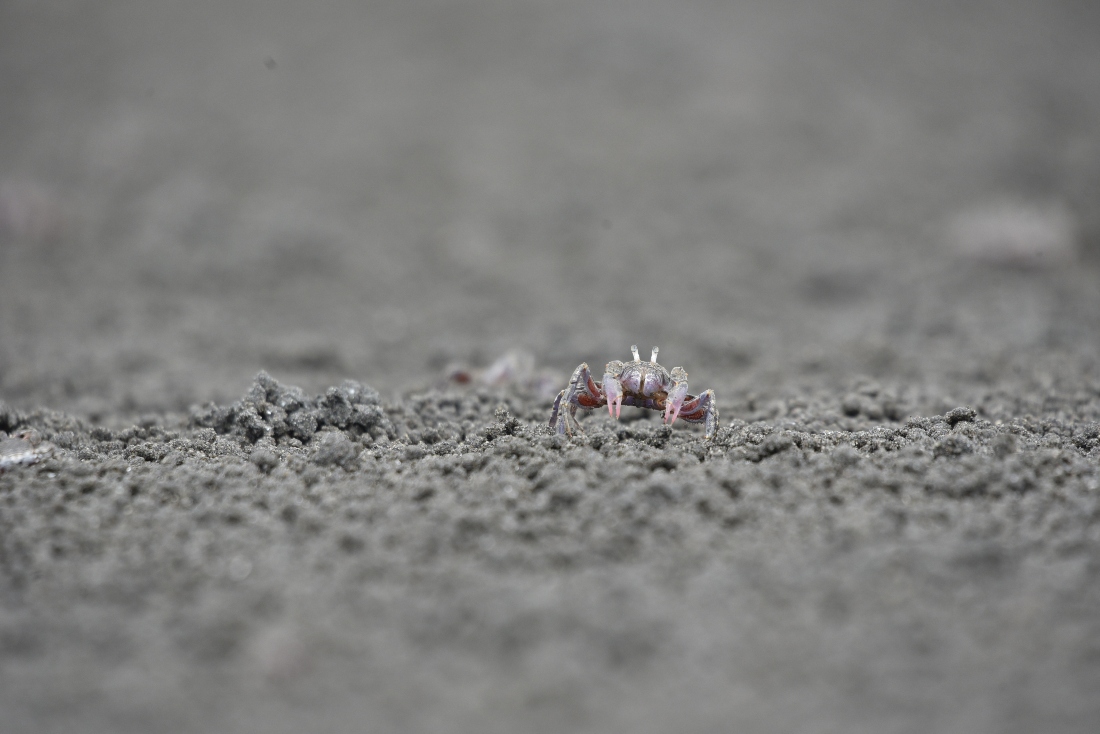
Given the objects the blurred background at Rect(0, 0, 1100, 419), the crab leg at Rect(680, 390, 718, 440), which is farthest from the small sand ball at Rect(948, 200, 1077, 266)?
the crab leg at Rect(680, 390, 718, 440)

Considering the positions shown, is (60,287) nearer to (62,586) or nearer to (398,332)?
(398,332)

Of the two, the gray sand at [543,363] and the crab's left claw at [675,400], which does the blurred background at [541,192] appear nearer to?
the gray sand at [543,363]

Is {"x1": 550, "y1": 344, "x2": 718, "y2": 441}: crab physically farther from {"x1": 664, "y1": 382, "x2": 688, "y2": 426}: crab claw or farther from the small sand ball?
the small sand ball

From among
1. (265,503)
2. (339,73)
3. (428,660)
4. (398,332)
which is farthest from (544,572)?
(339,73)

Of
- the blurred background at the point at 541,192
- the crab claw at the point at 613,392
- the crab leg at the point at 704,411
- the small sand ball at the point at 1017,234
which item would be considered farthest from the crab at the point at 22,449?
the small sand ball at the point at 1017,234

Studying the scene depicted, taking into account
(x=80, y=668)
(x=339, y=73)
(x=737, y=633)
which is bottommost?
(x=80, y=668)

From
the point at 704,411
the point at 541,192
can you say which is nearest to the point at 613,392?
the point at 704,411
